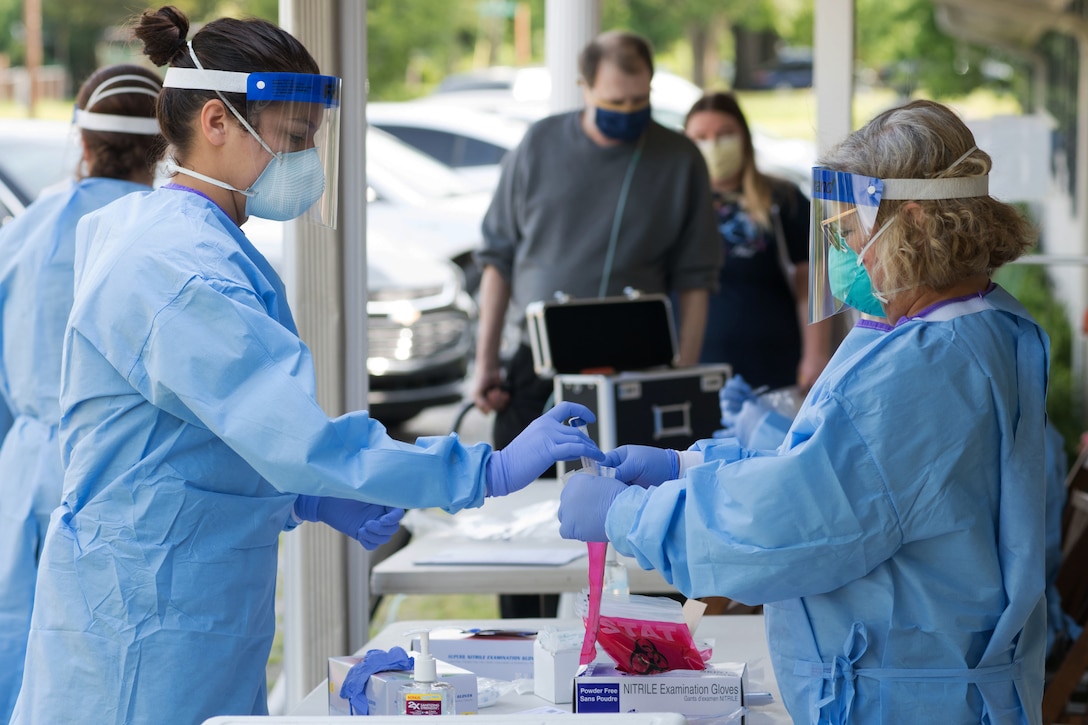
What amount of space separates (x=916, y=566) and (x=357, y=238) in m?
1.88

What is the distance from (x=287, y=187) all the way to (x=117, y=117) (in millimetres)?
957

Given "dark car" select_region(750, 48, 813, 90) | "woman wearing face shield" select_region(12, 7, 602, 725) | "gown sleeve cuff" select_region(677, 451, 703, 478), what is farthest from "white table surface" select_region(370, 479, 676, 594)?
"dark car" select_region(750, 48, 813, 90)

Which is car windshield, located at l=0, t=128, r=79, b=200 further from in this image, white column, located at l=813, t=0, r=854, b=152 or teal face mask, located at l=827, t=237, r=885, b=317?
teal face mask, located at l=827, t=237, r=885, b=317

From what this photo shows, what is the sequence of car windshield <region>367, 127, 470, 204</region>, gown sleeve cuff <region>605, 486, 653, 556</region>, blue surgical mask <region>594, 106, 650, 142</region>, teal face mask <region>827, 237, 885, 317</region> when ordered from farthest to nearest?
car windshield <region>367, 127, 470, 204</region> → blue surgical mask <region>594, 106, 650, 142</region> → teal face mask <region>827, 237, 885, 317</region> → gown sleeve cuff <region>605, 486, 653, 556</region>

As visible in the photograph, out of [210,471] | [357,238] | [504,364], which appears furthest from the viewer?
[504,364]

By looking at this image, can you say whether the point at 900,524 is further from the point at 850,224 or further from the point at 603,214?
the point at 603,214

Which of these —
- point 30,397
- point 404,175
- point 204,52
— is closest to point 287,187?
point 204,52

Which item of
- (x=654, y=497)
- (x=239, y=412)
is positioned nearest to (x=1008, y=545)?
(x=654, y=497)

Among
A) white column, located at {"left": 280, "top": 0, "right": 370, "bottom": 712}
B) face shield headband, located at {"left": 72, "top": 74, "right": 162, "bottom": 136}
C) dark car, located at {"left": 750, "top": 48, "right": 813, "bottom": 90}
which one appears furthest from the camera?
dark car, located at {"left": 750, "top": 48, "right": 813, "bottom": 90}

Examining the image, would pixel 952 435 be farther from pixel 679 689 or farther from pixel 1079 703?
pixel 1079 703

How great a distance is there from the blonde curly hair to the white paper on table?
1.23 m

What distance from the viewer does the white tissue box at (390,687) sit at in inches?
74.9

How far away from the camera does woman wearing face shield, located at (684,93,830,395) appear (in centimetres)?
443

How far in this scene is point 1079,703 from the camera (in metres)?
3.35
